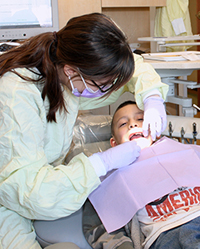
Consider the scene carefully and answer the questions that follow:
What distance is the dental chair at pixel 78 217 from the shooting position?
39.7 inches

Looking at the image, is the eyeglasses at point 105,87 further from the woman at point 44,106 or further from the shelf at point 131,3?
the shelf at point 131,3

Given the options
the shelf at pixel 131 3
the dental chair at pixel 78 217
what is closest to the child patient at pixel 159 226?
the dental chair at pixel 78 217

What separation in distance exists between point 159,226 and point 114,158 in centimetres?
29

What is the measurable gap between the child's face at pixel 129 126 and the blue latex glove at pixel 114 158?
0.23 meters

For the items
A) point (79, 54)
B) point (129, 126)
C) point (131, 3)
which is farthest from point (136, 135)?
point (131, 3)

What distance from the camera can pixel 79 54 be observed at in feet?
2.95

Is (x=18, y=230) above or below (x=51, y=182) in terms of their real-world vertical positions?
below

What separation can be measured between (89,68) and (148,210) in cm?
57

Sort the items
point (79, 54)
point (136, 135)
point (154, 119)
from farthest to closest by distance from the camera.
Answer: point (136, 135) → point (154, 119) → point (79, 54)

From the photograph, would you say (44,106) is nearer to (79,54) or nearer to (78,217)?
(79,54)

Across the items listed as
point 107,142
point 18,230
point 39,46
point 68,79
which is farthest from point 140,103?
point 18,230

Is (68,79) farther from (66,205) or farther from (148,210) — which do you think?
(148,210)

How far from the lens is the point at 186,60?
6.10 ft

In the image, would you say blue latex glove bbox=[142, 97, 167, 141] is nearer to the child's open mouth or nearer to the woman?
the child's open mouth
